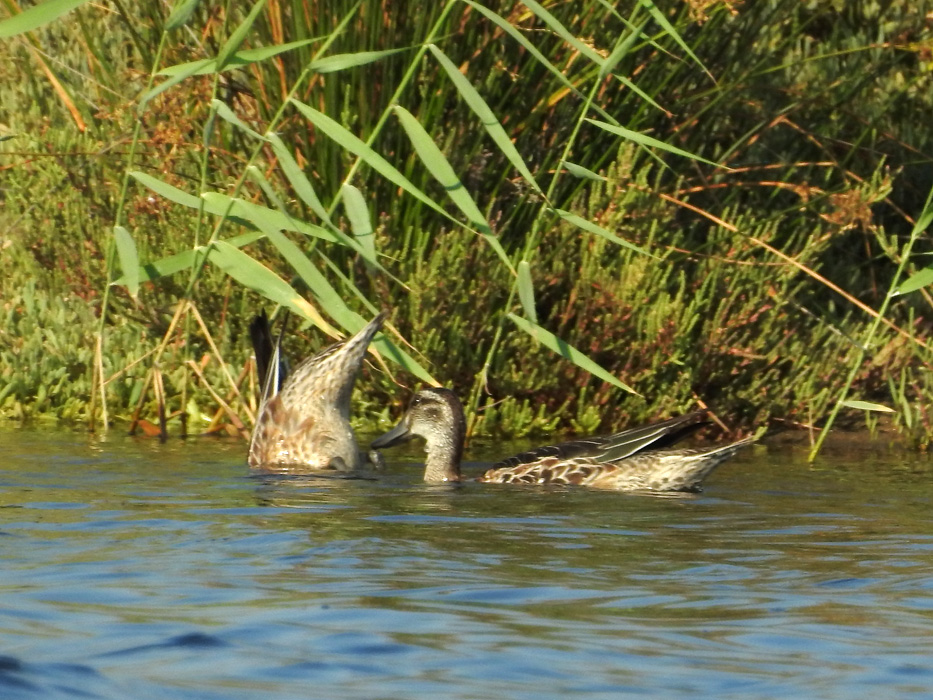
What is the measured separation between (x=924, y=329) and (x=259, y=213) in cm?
505

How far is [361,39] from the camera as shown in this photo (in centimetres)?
864

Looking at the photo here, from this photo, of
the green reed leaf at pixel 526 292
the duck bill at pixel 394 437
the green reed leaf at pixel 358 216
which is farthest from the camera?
the duck bill at pixel 394 437

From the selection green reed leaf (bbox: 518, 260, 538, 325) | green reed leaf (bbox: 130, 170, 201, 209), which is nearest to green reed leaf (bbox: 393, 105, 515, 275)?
green reed leaf (bbox: 518, 260, 538, 325)

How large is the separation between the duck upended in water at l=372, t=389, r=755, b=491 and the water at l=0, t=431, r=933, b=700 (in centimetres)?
17

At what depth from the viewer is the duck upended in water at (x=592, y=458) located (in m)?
7.96

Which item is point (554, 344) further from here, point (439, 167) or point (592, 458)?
point (439, 167)

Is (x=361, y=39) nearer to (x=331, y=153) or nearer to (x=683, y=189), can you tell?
(x=331, y=153)

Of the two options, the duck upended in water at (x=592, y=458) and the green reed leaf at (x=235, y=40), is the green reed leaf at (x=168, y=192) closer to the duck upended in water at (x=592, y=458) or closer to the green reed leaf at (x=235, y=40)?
the green reed leaf at (x=235, y=40)

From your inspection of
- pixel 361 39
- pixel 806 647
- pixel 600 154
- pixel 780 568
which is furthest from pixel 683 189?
pixel 806 647

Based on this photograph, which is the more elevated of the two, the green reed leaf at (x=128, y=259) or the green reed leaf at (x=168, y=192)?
the green reed leaf at (x=168, y=192)

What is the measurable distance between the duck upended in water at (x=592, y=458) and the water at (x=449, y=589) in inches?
6.6

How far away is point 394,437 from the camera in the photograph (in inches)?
340

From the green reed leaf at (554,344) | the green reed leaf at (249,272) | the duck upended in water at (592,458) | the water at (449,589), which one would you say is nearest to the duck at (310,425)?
the duck upended in water at (592,458)

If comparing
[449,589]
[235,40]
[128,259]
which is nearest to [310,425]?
[128,259]
